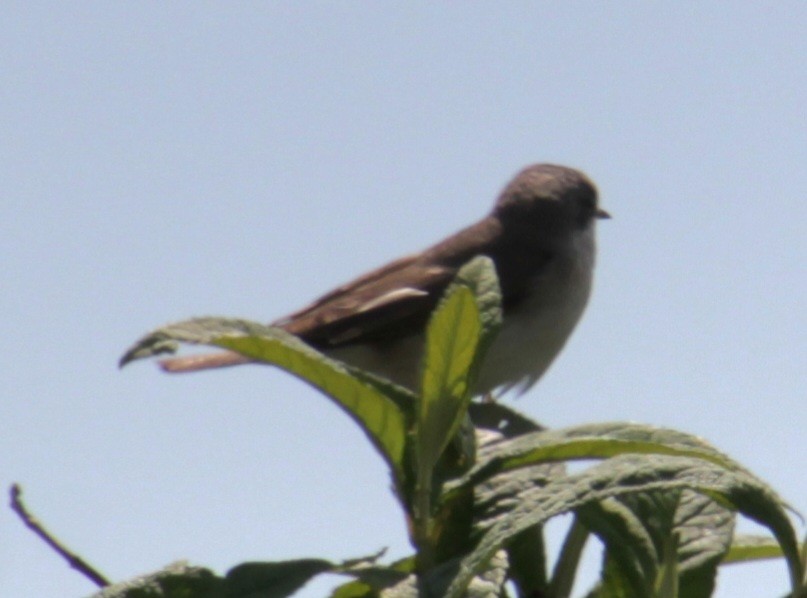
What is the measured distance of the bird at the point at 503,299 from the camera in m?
8.31

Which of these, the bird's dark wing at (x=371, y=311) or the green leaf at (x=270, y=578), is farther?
the bird's dark wing at (x=371, y=311)

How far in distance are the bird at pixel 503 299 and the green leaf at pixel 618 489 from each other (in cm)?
596

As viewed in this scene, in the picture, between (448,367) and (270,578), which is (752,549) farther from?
(270,578)

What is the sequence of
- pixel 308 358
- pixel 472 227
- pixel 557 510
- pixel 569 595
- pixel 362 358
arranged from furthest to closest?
pixel 472 227 < pixel 362 358 < pixel 569 595 < pixel 308 358 < pixel 557 510

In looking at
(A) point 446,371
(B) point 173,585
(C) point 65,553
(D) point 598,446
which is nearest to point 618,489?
(D) point 598,446

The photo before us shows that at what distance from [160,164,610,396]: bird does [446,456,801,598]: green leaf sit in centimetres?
596

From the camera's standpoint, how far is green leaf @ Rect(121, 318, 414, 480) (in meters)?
1.29

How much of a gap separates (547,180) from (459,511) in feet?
30.9

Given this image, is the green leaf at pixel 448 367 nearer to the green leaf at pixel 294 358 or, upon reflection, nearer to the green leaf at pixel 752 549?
the green leaf at pixel 294 358

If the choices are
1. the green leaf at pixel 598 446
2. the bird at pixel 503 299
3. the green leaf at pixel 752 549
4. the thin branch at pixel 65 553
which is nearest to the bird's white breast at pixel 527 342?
the bird at pixel 503 299

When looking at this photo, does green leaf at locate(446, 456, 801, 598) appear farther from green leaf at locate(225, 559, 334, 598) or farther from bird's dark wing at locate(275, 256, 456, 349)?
bird's dark wing at locate(275, 256, 456, 349)

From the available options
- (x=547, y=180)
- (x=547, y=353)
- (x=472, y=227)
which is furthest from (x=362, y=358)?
(x=547, y=180)

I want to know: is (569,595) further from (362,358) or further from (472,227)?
(472,227)

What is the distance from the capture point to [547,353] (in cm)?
881
